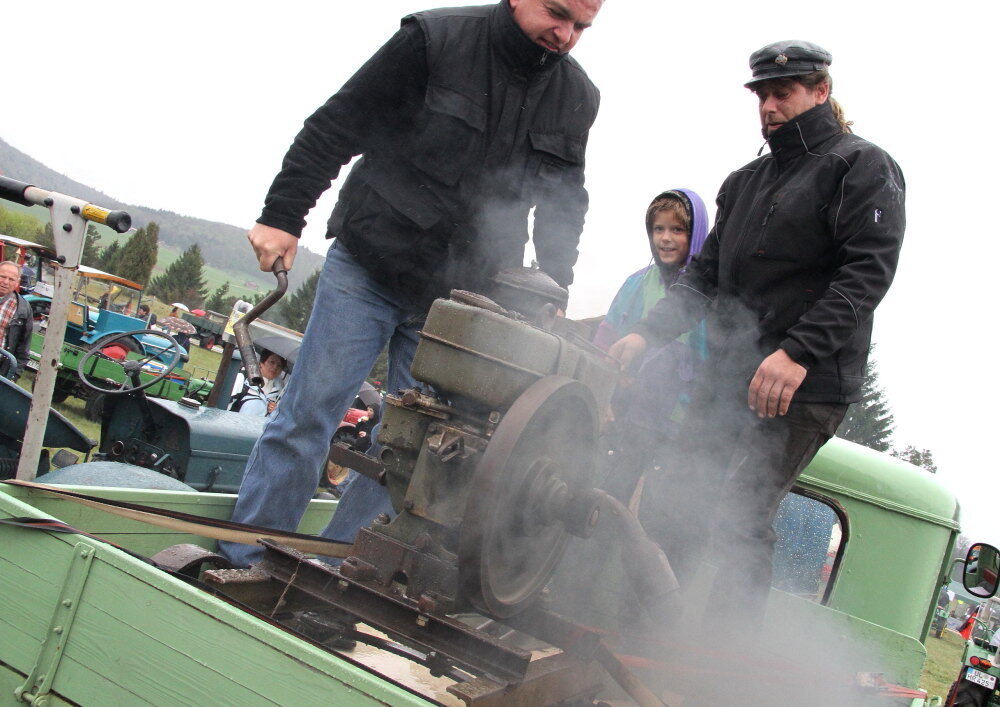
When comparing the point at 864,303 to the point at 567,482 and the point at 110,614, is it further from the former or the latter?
the point at 110,614

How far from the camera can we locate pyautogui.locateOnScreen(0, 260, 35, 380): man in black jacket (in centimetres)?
741

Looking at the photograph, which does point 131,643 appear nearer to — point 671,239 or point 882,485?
point 671,239

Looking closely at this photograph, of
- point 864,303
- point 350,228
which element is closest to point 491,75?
point 350,228

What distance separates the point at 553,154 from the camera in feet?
8.56

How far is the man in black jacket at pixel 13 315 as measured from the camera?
741 cm

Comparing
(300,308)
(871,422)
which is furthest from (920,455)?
(300,308)

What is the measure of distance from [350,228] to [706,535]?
1471 mm

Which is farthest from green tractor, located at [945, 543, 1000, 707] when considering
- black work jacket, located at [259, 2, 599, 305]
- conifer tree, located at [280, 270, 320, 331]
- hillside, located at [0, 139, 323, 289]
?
hillside, located at [0, 139, 323, 289]

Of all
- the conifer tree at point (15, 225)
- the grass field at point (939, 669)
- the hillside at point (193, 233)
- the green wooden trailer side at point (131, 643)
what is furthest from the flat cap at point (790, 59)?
the hillside at point (193, 233)

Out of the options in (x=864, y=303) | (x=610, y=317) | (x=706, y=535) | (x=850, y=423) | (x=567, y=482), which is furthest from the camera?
(x=850, y=423)

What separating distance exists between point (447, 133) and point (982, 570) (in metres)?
2.98

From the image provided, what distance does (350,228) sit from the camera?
7.82 ft

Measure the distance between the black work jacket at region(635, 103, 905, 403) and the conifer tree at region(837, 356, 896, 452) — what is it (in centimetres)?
4328

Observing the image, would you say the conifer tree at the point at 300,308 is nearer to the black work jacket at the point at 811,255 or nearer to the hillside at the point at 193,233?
the hillside at the point at 193,233
